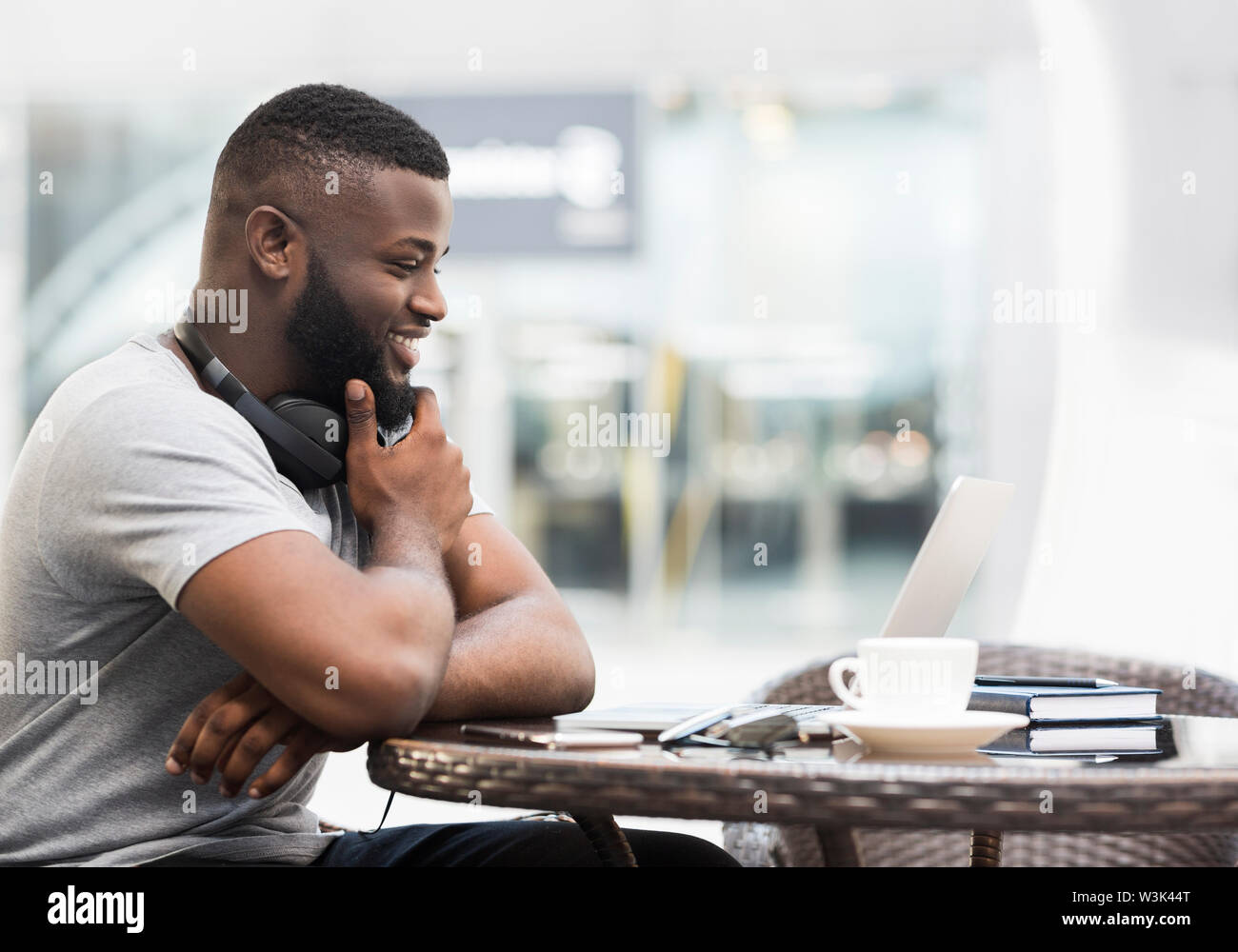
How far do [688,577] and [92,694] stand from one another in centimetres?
600

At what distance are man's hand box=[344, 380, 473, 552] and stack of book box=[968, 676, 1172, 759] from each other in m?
0.66

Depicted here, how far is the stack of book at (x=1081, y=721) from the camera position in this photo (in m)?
1.31

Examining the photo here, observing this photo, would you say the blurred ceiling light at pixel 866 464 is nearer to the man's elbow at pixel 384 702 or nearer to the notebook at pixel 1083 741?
the notebook at pixel 1083 741

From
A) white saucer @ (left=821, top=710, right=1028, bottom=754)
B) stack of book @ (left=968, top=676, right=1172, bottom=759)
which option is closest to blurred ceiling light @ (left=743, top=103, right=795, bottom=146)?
stack of book @ (left=968, top=676, right=1172, bottom=759)

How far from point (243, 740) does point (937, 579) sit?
0.86 meters

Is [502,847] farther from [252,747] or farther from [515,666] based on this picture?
[252,747]

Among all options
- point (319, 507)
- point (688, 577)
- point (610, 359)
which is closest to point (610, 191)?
point (610, 359)

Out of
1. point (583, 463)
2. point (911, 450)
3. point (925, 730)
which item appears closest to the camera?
point (925, 730)

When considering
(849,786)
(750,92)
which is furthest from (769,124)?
(849,786)

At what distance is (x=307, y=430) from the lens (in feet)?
5.30

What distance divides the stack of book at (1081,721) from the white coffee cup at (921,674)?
0.22 ft

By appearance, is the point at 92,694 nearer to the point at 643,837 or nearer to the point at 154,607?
the point at 154,607

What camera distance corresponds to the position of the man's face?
1.64m

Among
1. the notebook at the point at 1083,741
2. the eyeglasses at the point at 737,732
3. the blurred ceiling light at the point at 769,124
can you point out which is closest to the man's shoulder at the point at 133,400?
the eyeglasses at the point at 737,732
